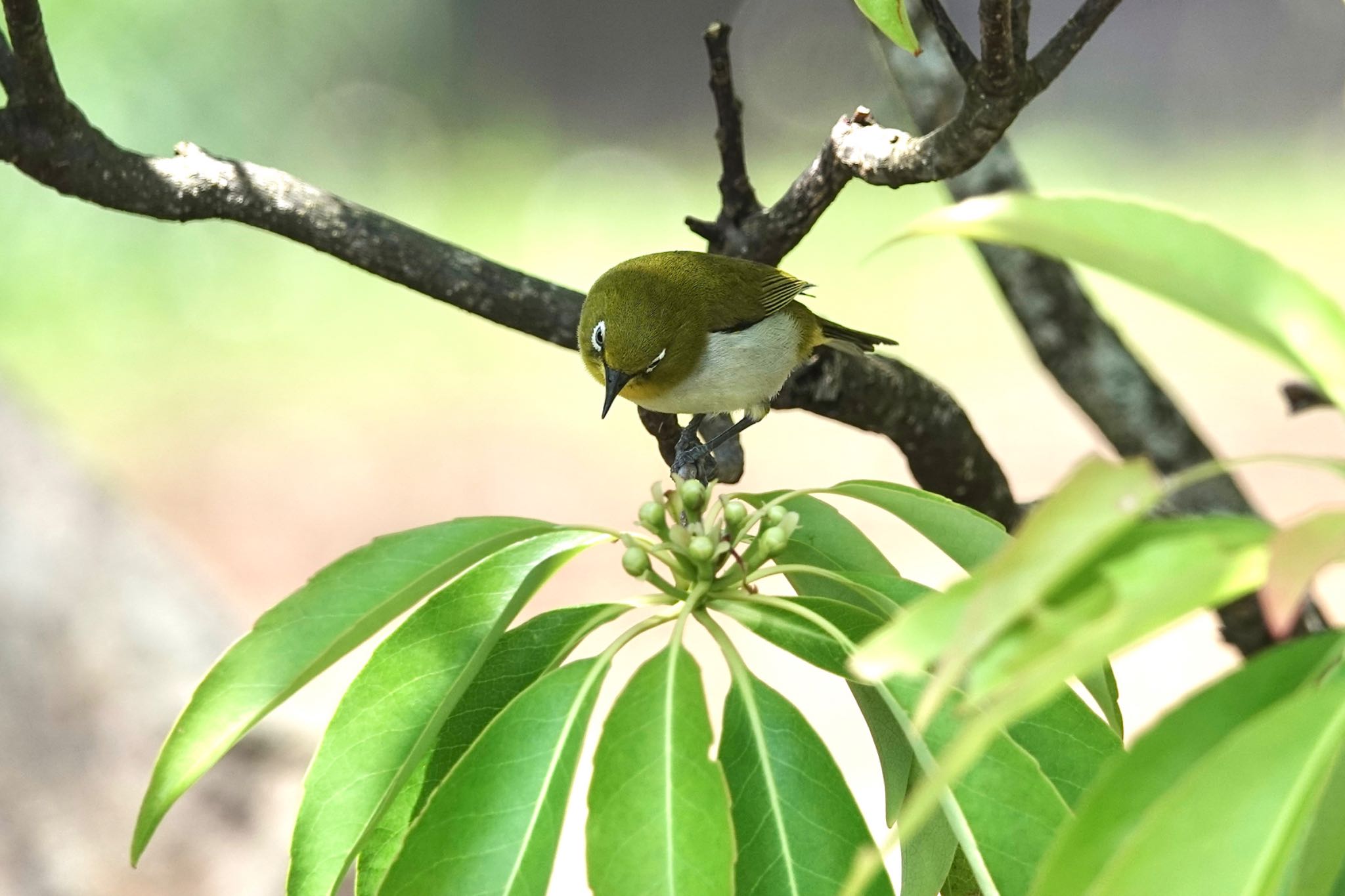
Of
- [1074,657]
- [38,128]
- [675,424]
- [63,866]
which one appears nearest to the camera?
[1074,657]

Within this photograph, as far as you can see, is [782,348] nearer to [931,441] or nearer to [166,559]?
[931,441]

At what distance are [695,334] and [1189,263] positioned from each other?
927mm

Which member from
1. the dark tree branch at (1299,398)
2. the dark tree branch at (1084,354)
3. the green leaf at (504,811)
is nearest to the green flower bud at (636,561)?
the green leaf at (504,811)

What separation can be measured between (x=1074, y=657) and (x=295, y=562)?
415 centimetres

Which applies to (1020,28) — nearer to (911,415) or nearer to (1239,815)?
(911,415)

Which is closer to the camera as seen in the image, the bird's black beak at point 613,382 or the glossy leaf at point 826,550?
the glossy leaf at point 826,550

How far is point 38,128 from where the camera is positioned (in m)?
0.88

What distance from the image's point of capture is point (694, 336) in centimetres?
130

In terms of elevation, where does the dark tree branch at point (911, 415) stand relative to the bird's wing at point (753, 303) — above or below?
below

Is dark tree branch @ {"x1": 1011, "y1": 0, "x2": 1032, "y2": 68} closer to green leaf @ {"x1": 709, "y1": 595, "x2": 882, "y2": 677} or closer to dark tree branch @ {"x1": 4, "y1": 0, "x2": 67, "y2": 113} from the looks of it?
green leaf @ {"x1": 709, "y1": 595, "x2": 882, "y2": 677}

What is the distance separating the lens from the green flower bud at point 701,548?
0.67 metres

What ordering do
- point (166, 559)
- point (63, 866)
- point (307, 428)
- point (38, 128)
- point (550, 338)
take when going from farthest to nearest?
point (307, 428)
point (166, 559)
point (63, 866)
point (550, 338)
point (38, 128)

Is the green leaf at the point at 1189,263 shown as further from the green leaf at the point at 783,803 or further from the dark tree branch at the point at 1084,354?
the dark tree branch at the point at 1084,354

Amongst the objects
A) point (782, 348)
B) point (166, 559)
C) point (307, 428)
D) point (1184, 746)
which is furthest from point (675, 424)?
point (307, 428)
